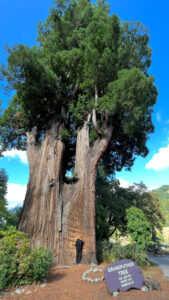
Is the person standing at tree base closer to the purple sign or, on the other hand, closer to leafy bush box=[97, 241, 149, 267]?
leafy bush box=[97, 241, 149, 267]

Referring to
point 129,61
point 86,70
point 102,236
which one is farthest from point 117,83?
point 102,236

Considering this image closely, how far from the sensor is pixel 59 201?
24.9 feet

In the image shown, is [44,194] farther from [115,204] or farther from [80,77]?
[115,204]

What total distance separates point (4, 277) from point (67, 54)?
9.58 metres

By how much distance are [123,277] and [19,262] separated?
100 inches

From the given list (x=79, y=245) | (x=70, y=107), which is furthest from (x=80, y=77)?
(x=79, y=245)

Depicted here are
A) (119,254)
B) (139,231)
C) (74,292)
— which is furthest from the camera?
(139,231)

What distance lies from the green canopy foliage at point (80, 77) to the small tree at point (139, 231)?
14.6 feet

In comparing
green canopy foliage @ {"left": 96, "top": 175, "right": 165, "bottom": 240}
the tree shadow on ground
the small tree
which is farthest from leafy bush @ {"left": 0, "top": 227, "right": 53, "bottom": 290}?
green canopy foliage @ {"left": 96, "top": 175, "right": 165, "bottom": 240}

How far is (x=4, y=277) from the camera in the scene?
3.84 meters

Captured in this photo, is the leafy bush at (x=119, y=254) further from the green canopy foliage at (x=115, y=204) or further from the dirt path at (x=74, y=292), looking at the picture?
the dirt path at (x=74, y=292)

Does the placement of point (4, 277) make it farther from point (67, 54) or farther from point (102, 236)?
point (67, 54)

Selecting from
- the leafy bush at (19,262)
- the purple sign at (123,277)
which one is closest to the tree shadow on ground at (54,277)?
the leafy bush at (19,262)

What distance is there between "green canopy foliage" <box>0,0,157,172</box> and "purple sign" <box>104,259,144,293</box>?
5.88 meters
